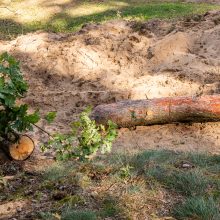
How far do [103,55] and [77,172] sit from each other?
17.1 feet

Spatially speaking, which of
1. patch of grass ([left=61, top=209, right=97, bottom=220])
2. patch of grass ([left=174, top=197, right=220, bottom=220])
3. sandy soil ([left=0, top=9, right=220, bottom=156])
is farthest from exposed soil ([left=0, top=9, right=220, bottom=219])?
patch of grass ([left=61, top=209, right=97, bottom=220])

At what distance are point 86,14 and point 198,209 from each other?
40.7 ft

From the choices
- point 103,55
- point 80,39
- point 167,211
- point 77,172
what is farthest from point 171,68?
point 167,211

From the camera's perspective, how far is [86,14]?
52.0 ft

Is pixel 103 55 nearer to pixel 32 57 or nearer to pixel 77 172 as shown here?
pixel 32 57

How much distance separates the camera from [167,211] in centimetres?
451

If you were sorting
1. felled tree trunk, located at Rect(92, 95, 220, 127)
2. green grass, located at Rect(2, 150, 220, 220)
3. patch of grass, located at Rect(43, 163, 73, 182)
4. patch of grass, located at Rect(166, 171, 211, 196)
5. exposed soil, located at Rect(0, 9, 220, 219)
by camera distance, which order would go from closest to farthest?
green grass, located at Rect(2, 150, 220, 220) → patch of grass, located at Rect(166, 171, 211, 196) → patch of grass, located at Rect(43, 163, 73, 182) → felled tree trunk, located at Rect(92, 95, 220, 127) → exposed soil, located at Rect(0, 9, 220, 219)

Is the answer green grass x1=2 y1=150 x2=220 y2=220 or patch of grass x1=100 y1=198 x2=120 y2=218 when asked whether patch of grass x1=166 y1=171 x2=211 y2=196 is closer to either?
green grass x1=2 y1=150 x2=220 y2=220

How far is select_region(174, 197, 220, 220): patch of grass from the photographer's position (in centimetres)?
420

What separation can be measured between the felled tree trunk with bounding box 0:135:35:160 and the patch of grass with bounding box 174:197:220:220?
274cm

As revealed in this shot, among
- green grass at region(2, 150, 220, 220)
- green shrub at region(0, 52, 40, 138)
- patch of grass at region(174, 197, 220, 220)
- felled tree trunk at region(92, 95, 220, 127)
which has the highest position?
green shrub at region(0, 52, 40, 138)

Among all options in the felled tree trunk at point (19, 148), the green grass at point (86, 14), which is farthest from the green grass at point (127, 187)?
the green grass at point (86, 14)

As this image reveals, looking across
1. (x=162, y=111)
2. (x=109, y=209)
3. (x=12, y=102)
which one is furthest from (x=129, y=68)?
(x=109, y=209)

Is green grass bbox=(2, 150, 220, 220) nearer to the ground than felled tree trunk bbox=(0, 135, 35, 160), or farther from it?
farther from it
